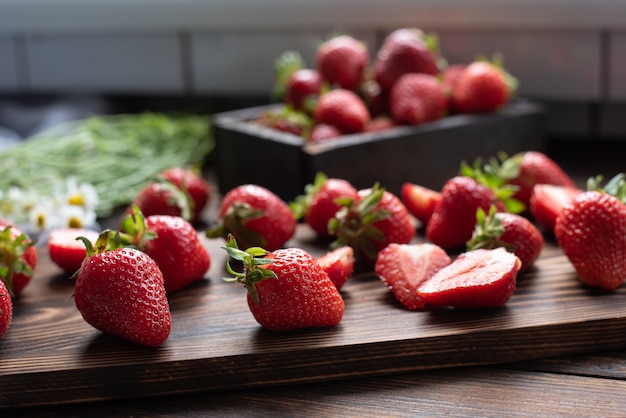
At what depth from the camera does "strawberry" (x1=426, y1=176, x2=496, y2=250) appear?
1070 mm

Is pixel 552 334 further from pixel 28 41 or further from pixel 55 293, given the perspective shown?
pixel 28 41

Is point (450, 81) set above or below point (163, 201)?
above

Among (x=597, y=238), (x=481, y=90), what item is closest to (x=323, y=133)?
(x=481, y=90)

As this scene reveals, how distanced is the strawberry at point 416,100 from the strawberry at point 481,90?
1.8 inches

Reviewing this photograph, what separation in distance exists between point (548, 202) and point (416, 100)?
0.30 metres

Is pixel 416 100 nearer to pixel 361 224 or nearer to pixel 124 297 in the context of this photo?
pixel 361 224

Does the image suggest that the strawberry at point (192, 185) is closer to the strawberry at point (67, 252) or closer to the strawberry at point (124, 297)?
the strawberry at point (67, 252)

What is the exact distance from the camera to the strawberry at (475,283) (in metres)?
0.89

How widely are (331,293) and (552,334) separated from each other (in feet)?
0.72

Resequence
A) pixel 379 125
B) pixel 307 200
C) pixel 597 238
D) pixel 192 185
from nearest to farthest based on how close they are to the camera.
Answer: pixel 597 238, pixel 307 200, pixel 192 185, pixel 379 125

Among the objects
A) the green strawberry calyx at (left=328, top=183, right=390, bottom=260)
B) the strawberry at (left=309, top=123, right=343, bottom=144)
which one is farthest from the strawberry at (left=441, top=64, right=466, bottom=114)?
the green strawberry calyx at (left=328, top=183, right=390, bottom=260)

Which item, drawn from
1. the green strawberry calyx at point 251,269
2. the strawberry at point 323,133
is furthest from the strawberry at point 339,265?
the strawberry at point 323,133

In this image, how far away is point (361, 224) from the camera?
1.05 metres

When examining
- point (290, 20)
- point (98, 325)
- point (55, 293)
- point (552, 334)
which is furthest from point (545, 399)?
point (290, 20)
